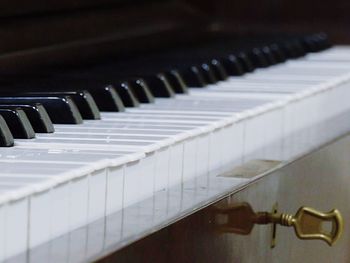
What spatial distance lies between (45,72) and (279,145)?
1.22 ft

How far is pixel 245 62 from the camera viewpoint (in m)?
2.04

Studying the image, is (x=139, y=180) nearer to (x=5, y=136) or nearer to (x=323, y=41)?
(x=5, y=136)

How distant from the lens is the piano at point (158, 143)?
101 cm

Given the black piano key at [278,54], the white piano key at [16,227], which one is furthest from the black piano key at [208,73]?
the white piano key at [16,227]

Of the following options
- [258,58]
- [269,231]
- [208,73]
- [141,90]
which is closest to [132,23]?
[258,58]

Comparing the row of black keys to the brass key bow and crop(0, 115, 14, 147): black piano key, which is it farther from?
the brass key bow

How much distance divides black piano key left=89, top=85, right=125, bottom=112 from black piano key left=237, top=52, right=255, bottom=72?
58 centimetres

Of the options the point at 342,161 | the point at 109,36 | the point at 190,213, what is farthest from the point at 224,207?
the point at 109,36

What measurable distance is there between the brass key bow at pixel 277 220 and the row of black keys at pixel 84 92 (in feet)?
0.72

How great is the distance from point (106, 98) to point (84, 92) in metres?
0.08

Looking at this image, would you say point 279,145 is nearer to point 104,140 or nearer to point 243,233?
point 243,233

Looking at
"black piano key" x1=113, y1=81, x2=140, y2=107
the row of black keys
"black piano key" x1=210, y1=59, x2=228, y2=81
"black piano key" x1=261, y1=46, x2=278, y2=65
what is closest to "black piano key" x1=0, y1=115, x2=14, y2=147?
the row of black keys

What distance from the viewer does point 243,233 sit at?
1.34 metres

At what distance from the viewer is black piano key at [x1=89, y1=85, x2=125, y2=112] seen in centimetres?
147
